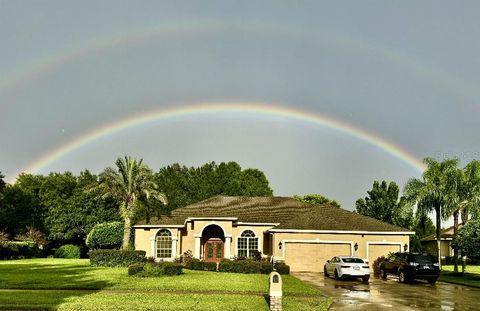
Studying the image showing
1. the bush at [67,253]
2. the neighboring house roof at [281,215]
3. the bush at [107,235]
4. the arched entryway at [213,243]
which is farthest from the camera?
the bush at [67,253]

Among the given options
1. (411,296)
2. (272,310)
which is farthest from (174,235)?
(272,310)

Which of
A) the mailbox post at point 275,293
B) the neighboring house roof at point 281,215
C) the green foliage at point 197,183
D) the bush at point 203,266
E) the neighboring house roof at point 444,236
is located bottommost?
the bush at point 203,266

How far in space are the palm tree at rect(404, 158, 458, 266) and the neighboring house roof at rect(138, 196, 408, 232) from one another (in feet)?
11.6

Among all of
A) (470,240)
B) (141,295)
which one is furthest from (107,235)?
(141,295)

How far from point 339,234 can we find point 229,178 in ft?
110

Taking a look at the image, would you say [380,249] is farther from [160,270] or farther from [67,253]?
[67,253]

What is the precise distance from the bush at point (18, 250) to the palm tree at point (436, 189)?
40907 mm

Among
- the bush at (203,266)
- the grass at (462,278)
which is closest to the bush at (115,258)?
the bush at (203,266)

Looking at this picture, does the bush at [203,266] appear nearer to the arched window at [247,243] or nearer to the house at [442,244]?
the arched window at [247,243]

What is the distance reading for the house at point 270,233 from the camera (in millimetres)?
38875

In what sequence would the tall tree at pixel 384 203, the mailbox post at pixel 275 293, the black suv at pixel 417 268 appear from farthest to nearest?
the tall tree at pixel 384 203
the black suv at pixel 417 268
the mailbox post at pixel 275 293

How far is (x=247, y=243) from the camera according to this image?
42875 millimetres

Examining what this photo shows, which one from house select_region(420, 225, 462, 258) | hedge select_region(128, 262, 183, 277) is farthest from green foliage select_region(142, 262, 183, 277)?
house select_region(420, 225, 462, 258)

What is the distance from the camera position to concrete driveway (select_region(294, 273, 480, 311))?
1800cm
